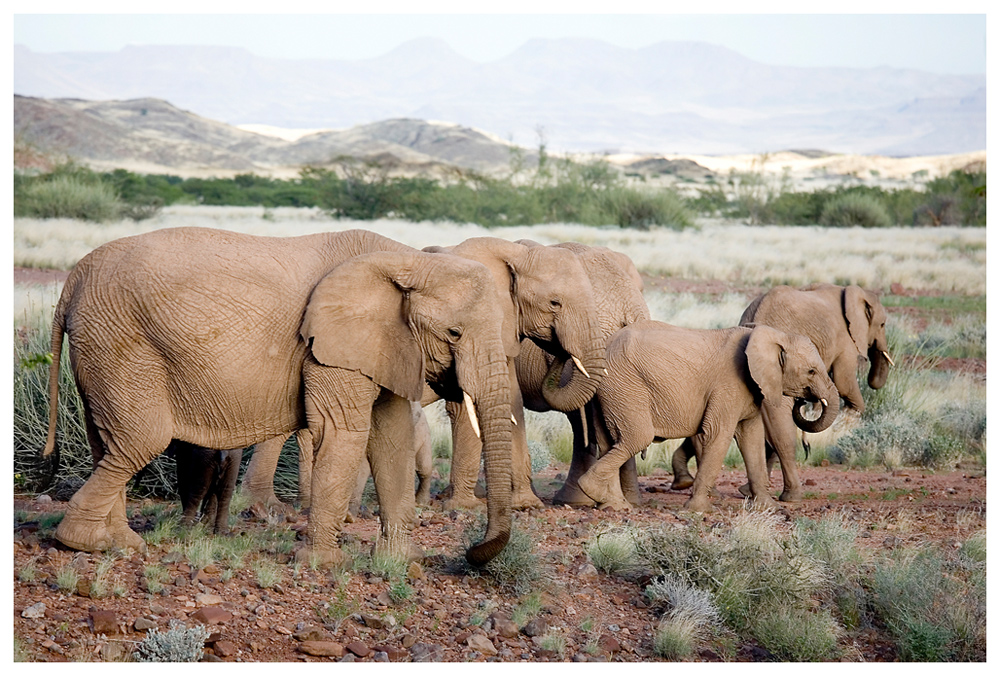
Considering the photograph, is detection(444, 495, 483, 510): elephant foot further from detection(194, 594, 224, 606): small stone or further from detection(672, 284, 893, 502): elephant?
detection(194, 594, 224, 606): small stone

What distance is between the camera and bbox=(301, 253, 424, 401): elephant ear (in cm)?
613

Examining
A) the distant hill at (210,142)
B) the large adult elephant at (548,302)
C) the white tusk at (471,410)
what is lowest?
the distant hill at (210,142)

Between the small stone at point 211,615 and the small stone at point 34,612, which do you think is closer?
the small stone at point 34,612

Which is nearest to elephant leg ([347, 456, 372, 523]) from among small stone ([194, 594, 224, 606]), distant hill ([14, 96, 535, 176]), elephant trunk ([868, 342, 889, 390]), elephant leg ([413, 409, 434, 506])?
elephant leg ([413, 409, 434, 506])

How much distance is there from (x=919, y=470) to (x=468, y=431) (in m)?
5.34

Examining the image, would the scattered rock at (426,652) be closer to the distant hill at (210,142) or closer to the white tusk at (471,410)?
the white tusk at (471,410)

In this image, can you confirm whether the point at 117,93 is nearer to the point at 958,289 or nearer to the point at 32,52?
the point at 32,52

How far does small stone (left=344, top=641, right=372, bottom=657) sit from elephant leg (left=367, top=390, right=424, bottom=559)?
4.22 feet

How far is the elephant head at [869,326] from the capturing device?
1062cm

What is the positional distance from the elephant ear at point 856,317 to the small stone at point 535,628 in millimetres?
5977

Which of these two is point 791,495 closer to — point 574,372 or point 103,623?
point 574,372

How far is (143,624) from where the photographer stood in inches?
214

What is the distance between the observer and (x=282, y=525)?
25.6ft

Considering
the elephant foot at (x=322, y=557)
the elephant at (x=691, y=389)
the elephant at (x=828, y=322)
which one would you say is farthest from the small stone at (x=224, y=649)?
the elephant at (x=828, y=322)
